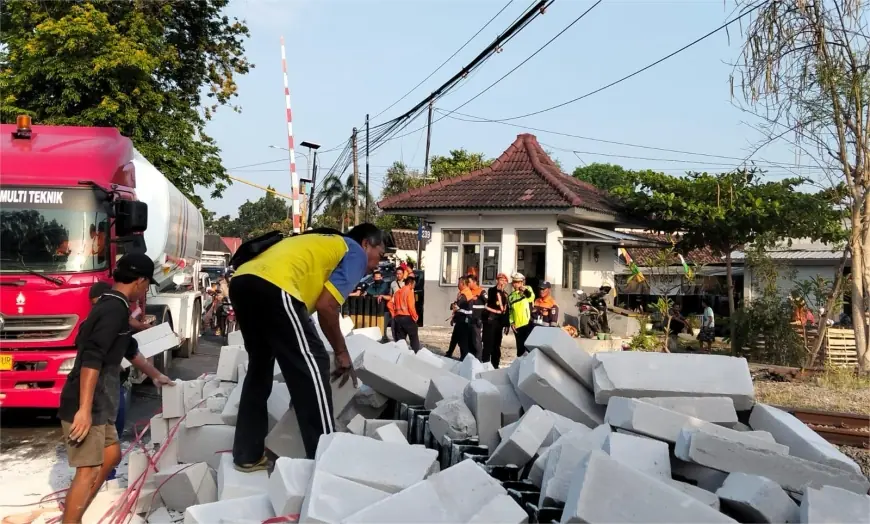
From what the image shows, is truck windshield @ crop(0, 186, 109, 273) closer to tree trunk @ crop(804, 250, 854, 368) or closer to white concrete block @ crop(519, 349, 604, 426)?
white concrete block @ crop(519, 349, 604, 426)

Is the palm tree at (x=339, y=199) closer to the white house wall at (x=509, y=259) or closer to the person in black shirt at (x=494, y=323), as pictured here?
the white house wall at (x=509, y=259)

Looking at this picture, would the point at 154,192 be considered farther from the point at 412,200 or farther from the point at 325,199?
the point at 325,199

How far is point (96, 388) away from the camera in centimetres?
410

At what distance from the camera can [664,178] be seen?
59.1 feet

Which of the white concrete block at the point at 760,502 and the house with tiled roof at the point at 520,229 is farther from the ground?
the house with tiled roof at the point at 520,229

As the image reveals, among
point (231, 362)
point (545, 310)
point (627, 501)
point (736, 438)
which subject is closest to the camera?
point (627, 501)

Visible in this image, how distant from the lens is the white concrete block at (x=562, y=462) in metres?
3.38

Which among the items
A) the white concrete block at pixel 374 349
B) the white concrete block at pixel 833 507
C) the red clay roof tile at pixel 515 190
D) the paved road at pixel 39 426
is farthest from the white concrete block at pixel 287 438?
the red clay roof tile at pixel 515 190

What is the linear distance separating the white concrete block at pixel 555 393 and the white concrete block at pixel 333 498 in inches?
60.8

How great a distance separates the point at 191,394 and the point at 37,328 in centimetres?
257

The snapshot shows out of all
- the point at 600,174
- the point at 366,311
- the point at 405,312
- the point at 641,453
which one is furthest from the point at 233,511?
A: the point at 600,174

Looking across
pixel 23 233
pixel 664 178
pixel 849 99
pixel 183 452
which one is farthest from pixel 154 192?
pixel 664 178

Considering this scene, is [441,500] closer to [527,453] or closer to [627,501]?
[627,501]

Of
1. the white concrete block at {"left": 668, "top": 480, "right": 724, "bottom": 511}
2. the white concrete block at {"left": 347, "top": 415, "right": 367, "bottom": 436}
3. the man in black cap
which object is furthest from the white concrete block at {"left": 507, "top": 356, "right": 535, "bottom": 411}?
the man in black cap
